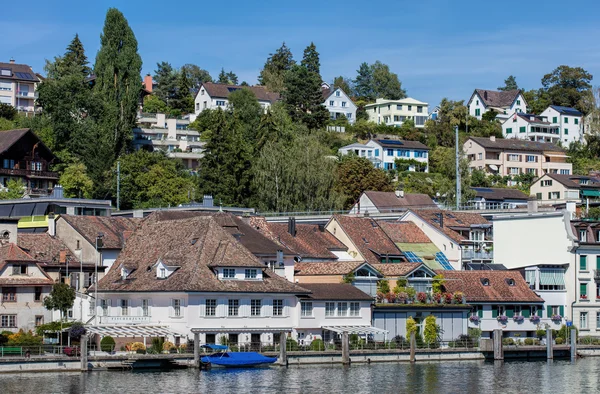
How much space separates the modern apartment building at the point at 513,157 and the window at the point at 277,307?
103 meters

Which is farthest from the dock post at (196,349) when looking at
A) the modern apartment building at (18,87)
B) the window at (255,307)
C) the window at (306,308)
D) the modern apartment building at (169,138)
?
the modern apartment building at (18,87)

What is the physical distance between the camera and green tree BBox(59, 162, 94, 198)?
139m

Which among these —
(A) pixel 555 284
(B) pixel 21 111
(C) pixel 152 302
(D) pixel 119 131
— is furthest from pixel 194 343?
(B) pixel 21 111

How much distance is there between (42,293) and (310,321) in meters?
20.3

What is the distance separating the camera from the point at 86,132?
14588 cm

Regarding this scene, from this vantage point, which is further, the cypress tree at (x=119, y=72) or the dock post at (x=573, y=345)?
the cypress tree at (x=119, y=72)

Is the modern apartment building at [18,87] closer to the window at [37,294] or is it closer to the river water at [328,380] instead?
the window at [37,294]

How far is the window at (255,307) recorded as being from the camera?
8562cm

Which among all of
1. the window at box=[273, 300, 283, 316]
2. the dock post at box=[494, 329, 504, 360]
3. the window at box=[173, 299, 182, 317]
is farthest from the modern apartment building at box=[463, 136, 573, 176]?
the window at box=[173, 299, 182, 317]

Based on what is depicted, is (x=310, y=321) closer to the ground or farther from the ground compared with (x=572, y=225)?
closer to the ground

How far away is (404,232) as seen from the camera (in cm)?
11456

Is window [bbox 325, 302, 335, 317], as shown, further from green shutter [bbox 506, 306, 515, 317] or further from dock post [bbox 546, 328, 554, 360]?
green shutter [bbox 506, 306, 515, 317]

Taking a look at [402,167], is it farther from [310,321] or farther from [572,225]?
[310,321]

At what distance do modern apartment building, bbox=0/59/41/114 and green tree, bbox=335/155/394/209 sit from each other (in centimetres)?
5339
